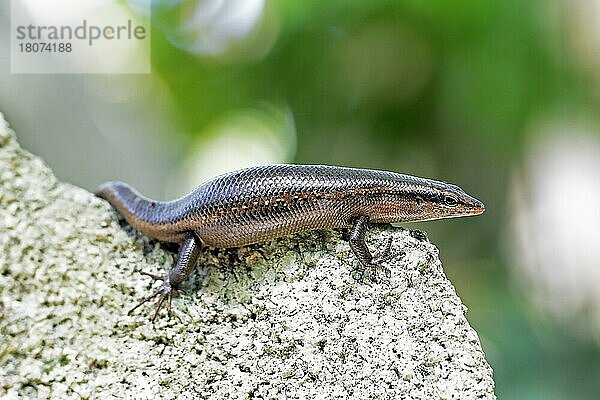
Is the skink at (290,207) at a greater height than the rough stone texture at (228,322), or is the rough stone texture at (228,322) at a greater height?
the skink at (290,207)

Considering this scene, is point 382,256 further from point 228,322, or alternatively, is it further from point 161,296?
point 161,296

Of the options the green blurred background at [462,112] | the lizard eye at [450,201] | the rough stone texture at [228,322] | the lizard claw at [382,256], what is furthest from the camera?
the green blurred background at [462,112]

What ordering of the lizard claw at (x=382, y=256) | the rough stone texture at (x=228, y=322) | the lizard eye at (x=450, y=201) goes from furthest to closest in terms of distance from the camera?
the lizard eye at (x=450, y=201) < the lizard claw at (x=382, y=256) < the rough stone texture at (x=228, y=322)

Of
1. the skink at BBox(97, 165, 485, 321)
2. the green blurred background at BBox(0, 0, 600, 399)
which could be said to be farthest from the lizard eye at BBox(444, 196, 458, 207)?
the green blurred background at BBox(0, 0, 600, 399)

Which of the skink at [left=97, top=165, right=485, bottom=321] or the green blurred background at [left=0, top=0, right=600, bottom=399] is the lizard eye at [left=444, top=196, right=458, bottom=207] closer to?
the skink at [left=97, top=165, right=485, bottom=321]

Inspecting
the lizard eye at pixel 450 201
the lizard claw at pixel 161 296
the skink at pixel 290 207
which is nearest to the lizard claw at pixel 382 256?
the skink at pixel 290 207

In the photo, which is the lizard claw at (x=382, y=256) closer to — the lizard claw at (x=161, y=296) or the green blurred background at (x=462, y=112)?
the lizard claw at (x=161, y=296)

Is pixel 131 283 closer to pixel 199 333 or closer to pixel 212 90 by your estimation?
pixel 199 333

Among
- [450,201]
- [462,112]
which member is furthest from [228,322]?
[462,112]
